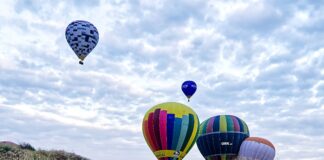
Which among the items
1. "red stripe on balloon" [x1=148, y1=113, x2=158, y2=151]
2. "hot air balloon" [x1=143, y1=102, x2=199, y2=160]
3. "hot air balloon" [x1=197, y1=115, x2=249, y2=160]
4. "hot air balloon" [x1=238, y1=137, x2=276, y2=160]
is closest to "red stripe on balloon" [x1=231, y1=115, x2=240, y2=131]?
"hot air balloon" [x1=197, y1=115, x2=249, y2=160]

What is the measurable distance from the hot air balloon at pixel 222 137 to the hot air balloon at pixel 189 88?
3688 millimetres

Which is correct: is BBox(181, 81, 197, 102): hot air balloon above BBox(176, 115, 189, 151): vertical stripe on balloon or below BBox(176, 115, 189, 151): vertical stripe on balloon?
above

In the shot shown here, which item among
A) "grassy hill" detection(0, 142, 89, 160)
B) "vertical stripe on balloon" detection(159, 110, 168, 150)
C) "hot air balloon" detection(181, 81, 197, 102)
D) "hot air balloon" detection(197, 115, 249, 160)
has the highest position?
"hot air balloon" detection(181, 81, 197, 102)

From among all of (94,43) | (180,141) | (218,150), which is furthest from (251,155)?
(94,43)

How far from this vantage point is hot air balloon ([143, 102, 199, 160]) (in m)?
40.4

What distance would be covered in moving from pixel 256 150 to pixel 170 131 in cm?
953

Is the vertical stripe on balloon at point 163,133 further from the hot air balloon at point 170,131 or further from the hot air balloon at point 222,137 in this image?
the hot air balloon at point 222,137

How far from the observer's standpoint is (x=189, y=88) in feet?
154

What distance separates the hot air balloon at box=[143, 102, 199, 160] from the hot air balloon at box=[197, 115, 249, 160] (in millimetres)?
5375

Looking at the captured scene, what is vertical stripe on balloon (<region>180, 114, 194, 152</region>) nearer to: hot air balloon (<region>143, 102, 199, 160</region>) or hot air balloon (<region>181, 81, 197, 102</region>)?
hot air balloon (<region>143, 102, 199, 160</region>)

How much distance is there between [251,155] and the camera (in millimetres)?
44500

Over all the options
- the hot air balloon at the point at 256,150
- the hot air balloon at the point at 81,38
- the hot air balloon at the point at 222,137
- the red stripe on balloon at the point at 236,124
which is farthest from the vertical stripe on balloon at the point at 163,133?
the red stripe on balloon at the point at 236,124

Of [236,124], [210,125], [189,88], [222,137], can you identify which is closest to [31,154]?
[189,88]

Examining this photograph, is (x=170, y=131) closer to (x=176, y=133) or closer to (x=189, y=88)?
(x=176, y=133)
